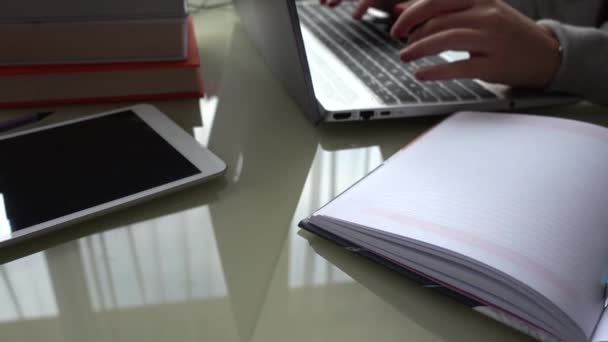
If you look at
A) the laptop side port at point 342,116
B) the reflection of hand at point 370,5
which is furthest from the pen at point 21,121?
the reflection of hand at point 370,5

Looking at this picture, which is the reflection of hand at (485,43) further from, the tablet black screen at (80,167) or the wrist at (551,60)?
the tablet black screen at (80,167)

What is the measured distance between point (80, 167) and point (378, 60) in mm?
404

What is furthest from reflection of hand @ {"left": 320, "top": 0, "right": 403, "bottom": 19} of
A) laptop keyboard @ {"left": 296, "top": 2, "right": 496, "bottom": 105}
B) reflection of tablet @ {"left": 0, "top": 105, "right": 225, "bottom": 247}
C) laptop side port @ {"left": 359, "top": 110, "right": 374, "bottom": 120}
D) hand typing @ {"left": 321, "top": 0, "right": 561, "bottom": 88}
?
reflection of tablet @ {"left": 0, "top": 105, "right": 225, "bottom": 247}

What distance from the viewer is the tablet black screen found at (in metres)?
0.39

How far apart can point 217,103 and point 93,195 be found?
0.74ft

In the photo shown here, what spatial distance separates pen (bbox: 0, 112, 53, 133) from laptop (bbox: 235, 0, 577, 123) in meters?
0.27

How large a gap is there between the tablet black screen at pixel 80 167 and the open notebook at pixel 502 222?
0.50 feet

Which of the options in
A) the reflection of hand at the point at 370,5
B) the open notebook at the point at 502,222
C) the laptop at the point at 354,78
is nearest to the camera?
the open notebook at the point at 502,222

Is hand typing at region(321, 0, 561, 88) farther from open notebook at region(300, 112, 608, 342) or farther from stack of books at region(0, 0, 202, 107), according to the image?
stack of books at region(0, 0, 202, 107)

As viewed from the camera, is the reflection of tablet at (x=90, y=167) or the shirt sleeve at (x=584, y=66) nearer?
the reflection of tablet at (x=90, y=167)

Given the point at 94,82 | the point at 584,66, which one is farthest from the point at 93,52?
the point at 584,66

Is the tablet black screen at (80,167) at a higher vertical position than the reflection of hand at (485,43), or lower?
lower

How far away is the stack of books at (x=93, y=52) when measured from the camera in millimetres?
536

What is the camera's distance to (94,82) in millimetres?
565
